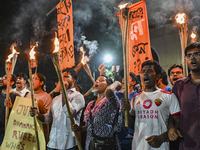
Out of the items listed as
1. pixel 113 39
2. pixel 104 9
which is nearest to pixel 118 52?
pixel 113 39

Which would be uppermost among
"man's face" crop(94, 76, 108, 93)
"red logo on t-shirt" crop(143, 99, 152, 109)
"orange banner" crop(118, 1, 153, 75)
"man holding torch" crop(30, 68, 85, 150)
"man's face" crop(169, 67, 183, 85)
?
"orange banner" crop(118, 1, 153, 75)

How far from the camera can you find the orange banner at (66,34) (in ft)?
16.4

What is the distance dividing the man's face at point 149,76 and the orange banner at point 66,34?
8.69 feet

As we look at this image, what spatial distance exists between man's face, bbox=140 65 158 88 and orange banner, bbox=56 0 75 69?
265cm

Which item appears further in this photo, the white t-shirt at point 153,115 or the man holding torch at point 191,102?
the white t-shirt at point 153,115

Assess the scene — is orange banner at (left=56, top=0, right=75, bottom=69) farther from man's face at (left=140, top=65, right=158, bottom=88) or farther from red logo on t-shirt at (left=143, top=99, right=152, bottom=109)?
red logo on t-shirt at (left=143, top=99, right=152, bottom=109)

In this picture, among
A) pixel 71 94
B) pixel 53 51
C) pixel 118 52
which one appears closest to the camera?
pixel 53 51

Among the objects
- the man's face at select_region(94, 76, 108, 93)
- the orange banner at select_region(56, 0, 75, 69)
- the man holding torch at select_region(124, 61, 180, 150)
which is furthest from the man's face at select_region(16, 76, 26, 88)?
the man holding torch at select_region(124, 61, 180, 150)

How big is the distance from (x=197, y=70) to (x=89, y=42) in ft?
52.9

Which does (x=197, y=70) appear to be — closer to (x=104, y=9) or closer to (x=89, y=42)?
(x=104, y=9)

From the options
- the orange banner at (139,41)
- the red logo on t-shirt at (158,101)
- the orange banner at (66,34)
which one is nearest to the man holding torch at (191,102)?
the red logo on t-shirt at (158,101)

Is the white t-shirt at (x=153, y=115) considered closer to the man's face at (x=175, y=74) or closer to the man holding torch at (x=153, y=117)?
the man holding torch at (x=153, y=117)

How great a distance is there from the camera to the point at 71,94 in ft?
11.5

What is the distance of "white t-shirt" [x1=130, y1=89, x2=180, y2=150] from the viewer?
7.29 feet
